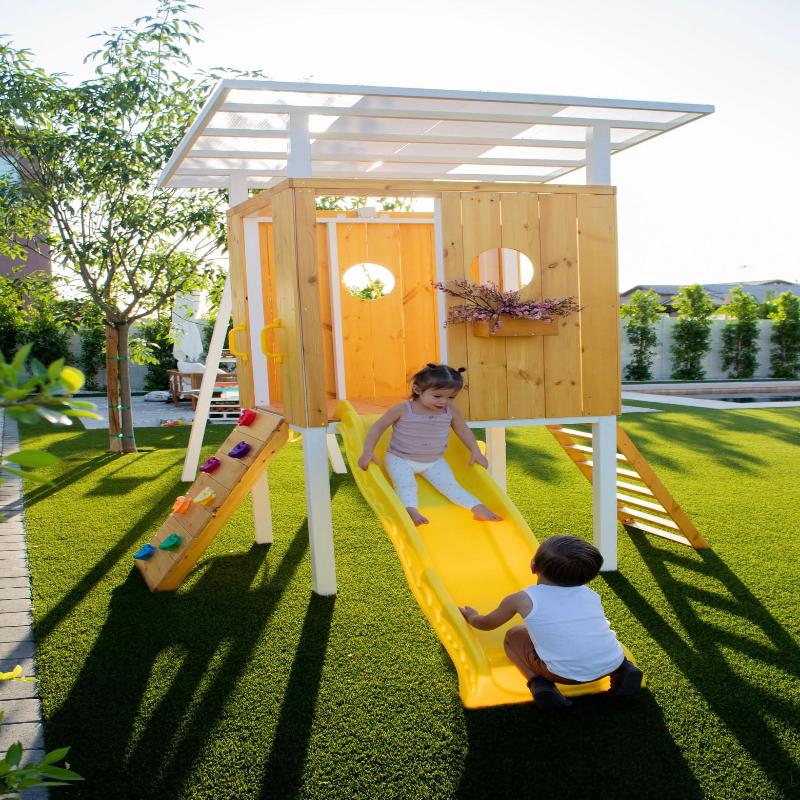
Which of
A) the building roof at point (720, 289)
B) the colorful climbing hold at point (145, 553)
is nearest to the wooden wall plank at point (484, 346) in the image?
the colorful climbing hold at point (145, 553)

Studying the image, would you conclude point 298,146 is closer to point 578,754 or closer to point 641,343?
point 578,754

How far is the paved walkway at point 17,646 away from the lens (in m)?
3.60

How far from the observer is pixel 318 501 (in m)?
5.25

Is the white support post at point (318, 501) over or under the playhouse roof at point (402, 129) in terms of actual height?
under

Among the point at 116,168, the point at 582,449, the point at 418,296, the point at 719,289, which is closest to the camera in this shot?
the point at 582,449

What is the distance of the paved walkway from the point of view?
3.60m

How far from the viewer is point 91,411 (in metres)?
1.47

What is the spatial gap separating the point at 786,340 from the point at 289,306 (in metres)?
26.0

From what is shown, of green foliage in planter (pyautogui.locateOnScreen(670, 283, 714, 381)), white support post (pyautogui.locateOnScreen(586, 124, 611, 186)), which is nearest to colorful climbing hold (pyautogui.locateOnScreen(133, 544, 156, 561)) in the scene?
white support post (pyautogui.locateOnScreen(586, 124, 611, 186))

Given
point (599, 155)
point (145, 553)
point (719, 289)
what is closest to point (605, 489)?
point (599, 155)

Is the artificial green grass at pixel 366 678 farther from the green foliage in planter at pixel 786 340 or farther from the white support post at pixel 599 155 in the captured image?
the green foliage in planter at pixel 786 340

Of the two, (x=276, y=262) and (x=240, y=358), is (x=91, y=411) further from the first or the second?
(x=240, y=358)

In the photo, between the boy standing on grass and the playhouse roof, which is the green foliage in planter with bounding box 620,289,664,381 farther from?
the boy standing on grass

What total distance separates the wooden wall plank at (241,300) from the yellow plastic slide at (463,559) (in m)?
1.28
